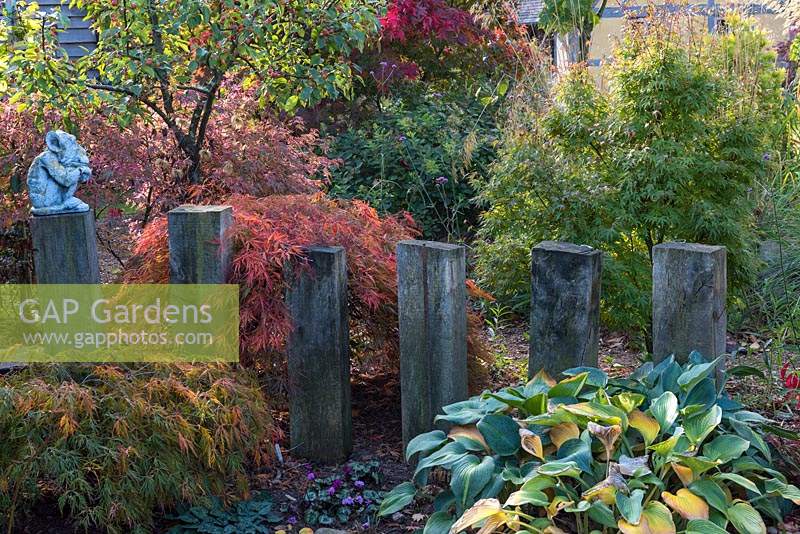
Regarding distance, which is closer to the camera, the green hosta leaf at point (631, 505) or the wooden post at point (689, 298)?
the green hosta leaf at point (631, 505)

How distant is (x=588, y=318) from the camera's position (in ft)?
11.6

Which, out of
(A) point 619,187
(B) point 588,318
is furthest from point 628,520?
(A) point 619,187

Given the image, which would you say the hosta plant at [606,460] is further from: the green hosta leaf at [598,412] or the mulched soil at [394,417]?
the mulched soil at [394,417]

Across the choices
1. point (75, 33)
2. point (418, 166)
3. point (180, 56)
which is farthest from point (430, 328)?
point (75, 33)

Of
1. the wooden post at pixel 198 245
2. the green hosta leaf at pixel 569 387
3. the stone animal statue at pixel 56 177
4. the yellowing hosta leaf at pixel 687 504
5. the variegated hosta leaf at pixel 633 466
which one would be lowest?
the yellowing hosta leaf at pixel 687 504

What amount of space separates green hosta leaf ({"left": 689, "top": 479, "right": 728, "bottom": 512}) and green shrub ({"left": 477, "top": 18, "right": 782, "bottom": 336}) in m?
2.25

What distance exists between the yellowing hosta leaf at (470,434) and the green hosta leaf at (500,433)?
51 mm

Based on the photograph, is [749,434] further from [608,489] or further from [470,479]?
[470,479]

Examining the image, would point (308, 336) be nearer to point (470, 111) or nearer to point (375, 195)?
point (375, 195)

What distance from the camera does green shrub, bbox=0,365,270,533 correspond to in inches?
119

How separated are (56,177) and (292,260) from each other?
3.23 feet

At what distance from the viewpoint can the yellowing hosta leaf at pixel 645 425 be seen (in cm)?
306

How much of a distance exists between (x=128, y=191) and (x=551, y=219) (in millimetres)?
2467

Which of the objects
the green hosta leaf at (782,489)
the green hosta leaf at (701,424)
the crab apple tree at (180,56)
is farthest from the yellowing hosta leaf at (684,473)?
the crab apple tree at (180,56)
